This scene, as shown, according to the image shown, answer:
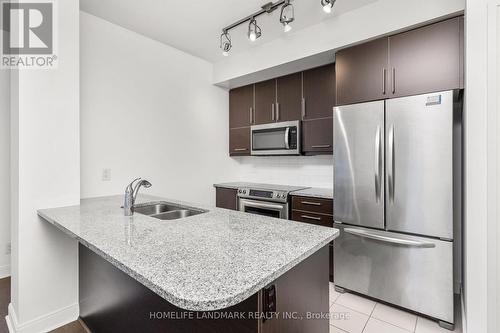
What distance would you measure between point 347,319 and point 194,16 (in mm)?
3015

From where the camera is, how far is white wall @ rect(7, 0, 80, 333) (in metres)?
1.68

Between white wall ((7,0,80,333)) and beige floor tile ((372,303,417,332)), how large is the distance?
2419 mm

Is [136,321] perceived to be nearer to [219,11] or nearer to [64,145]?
[64,145]

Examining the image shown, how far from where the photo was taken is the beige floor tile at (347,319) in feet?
6.22

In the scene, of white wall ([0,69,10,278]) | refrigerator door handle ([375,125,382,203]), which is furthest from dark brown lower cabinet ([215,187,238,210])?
white wall ([0,69,10,278])

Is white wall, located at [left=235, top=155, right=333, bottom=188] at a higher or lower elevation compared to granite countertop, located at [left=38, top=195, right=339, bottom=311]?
Result: higher

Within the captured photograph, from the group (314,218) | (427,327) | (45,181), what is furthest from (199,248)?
(427,327)

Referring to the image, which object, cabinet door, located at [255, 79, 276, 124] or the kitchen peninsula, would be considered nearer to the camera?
the kitchen peninsula

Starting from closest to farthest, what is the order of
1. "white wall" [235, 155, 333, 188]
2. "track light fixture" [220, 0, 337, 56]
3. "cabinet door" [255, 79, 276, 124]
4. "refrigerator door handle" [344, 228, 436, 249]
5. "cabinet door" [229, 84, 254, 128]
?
"track light fixture" [220, 0, 337, 56] → "refrigerator door handle" [344, 228, 436, 249] → "white wall" [235, 155, 333, 188] → "cabinet door" [255, 79, 276, 124] → "cabinet door" [229, 84, 254, 128]

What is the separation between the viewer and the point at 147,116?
2.84 meters

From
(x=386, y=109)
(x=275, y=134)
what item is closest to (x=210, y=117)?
(x=275, y=134)

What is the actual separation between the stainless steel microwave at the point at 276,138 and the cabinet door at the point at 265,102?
12cm

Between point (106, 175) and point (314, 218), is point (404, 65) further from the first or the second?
point (106, 175)

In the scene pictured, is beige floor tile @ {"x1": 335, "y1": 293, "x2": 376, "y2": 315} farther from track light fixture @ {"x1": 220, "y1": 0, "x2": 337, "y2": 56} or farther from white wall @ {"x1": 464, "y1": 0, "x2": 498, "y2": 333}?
track light fixture @ {"x1": 220, "y1": 0, "x2": 337, "y2": 56}
